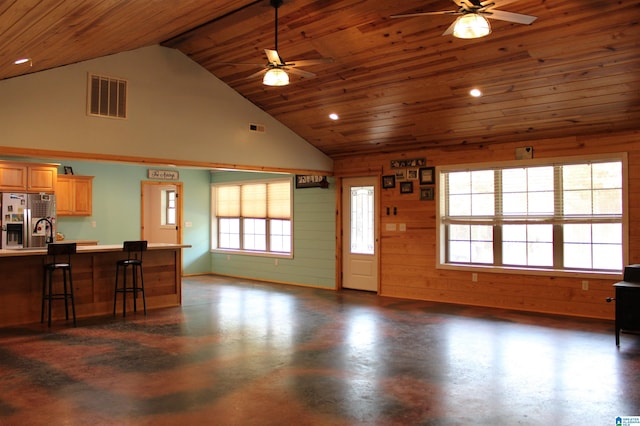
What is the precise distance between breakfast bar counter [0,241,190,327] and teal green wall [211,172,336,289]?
2.82 meters

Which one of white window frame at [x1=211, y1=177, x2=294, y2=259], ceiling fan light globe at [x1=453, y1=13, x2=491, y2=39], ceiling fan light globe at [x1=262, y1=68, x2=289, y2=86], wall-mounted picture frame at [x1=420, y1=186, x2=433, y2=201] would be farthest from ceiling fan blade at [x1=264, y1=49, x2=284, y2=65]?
white window frame at [x1=211, y1=177, x2=294, y2=259]

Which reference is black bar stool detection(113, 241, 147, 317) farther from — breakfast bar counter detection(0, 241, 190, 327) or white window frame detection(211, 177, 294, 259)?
white window frame detection(211, 177, 294, 259)

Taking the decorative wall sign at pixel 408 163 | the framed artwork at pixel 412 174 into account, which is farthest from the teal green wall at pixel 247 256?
the framed artwork at pixel 412 174

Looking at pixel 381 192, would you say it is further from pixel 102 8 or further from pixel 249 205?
pixel 102 8

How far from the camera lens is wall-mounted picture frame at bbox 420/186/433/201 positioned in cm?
815

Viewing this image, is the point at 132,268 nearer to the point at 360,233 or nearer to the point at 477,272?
the point at 360,233

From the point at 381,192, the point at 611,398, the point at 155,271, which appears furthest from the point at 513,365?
the point at 155,271

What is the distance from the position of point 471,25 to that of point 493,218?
4.27 m

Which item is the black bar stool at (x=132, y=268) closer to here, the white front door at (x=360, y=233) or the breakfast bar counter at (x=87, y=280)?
the breakfast bar counter at (x=87, y=280)

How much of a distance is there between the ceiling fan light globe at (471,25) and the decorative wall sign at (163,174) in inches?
323

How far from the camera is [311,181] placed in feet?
32.1

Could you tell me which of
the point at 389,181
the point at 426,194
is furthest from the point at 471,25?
the point at 389,181

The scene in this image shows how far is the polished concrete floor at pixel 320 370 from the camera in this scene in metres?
3.57

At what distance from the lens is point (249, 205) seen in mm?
11250
